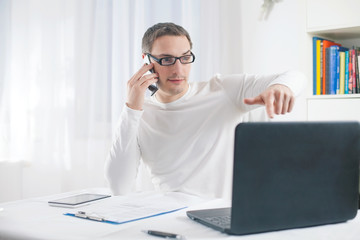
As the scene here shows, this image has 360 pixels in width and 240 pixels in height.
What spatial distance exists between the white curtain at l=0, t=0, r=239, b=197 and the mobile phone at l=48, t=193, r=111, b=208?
1.41m

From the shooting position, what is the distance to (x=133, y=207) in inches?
52.3

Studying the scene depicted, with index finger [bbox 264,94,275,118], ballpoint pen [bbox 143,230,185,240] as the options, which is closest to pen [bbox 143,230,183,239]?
ballpoint pen [bbox 143,230,185,240]

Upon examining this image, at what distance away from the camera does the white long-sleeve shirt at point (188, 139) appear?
181cm

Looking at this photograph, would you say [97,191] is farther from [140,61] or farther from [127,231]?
[140,61]

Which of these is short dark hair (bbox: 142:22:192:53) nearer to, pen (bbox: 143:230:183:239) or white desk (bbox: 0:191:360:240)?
white desk (bbox: 0:191:360:240)

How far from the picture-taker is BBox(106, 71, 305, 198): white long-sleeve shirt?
71.2 inches

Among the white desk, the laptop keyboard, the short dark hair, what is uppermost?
the short dark hair

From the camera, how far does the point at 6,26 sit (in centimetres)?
300

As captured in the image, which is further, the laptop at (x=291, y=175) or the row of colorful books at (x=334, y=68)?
the row of colorful books at (x=334, y=68)

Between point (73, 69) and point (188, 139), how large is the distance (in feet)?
4.41

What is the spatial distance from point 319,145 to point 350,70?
1663 mm

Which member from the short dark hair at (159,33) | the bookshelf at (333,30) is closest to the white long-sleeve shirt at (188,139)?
the short dark hair at (159,33)

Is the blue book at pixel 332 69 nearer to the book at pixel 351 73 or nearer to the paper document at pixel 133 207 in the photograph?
the book at pixel 351 73

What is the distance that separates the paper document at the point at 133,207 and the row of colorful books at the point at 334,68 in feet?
4.72
